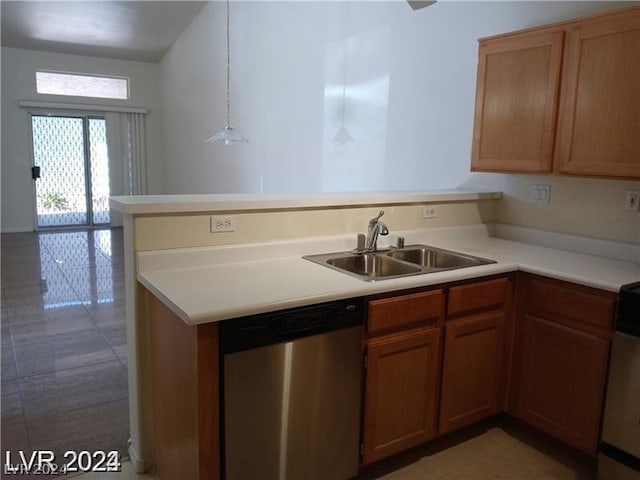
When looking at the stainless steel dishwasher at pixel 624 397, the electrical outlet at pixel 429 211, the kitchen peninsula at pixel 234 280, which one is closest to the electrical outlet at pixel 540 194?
the kitchen peninsula at pixel 234 280

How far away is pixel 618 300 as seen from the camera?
2131 mm

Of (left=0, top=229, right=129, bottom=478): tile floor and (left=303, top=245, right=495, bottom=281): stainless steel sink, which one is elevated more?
(left=303, top=245, right=495, bottom=281): stainless steel sink

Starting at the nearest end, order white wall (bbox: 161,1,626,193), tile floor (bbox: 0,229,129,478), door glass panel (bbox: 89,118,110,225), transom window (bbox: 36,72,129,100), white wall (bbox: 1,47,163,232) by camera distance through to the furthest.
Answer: tile floor (bbox: 0,229,129,478) < white wall (bbox: 161,1,626,193) < white wall (bbox: 1,47,163,232) < transom window (bbox: 36,72,129,100) < door glass panel (bbox: 89,118,110,225)

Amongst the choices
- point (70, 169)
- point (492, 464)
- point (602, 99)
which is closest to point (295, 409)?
point (492, 464)

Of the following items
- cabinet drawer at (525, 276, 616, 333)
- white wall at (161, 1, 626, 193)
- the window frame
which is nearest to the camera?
cabinet drawer at (525, 276, 616, 333)

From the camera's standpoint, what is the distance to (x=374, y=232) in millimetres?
2664

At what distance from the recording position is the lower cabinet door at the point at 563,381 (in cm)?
225

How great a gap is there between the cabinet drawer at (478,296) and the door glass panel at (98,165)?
870cm

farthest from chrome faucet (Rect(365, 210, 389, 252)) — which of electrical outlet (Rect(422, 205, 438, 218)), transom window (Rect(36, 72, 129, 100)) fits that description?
transom window (Rect(36, 72, 129, 100))

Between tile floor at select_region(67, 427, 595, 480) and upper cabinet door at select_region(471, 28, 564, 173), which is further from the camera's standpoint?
upper cabinet door at select_region(471, 28, 564, 173)

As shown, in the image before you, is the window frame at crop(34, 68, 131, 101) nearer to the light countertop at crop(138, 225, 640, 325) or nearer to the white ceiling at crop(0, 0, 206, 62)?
the white ceiling at crop(0, 0, 206, 62)

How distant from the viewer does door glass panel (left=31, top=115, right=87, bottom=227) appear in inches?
354

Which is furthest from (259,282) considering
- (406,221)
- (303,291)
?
(406,221)

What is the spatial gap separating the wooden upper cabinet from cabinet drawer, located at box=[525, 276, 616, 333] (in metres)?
0.58
